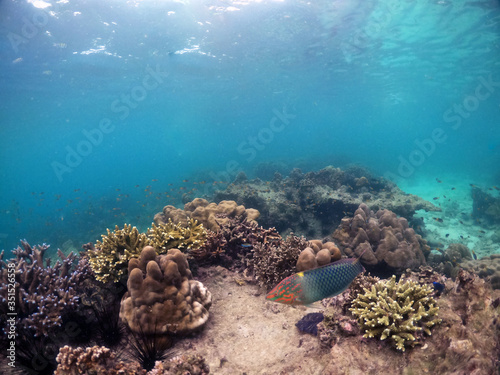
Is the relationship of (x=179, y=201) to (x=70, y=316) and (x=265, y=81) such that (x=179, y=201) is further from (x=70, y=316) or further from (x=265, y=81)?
(x=265, y=81)

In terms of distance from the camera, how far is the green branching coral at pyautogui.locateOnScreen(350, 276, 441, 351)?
3094 mm

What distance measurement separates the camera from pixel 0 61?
2311cm

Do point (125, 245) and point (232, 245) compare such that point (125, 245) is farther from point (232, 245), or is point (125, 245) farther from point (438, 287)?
point (438, 287)

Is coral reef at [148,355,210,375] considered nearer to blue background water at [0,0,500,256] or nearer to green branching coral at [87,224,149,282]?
green branching coral at [87,224,149,282]

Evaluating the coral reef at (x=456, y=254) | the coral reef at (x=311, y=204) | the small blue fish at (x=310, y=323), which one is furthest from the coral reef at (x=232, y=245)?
the coral reef at (x=456, y=254)

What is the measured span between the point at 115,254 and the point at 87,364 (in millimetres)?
2304

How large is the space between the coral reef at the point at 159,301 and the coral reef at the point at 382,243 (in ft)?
18.2

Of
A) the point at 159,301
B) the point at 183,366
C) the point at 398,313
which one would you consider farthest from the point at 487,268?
the point at 159,301

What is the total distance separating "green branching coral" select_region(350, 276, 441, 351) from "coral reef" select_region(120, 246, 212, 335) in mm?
2510

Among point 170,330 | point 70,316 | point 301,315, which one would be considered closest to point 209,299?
point 170,330

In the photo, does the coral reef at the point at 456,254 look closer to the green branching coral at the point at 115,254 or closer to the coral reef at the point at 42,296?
the green branching coral at the point at 115,254

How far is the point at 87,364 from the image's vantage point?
117 inches

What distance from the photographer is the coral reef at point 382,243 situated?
7730mm

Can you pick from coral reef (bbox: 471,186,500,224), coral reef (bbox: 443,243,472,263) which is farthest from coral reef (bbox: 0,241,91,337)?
coral reef (bbox: 471,186,500,224)
